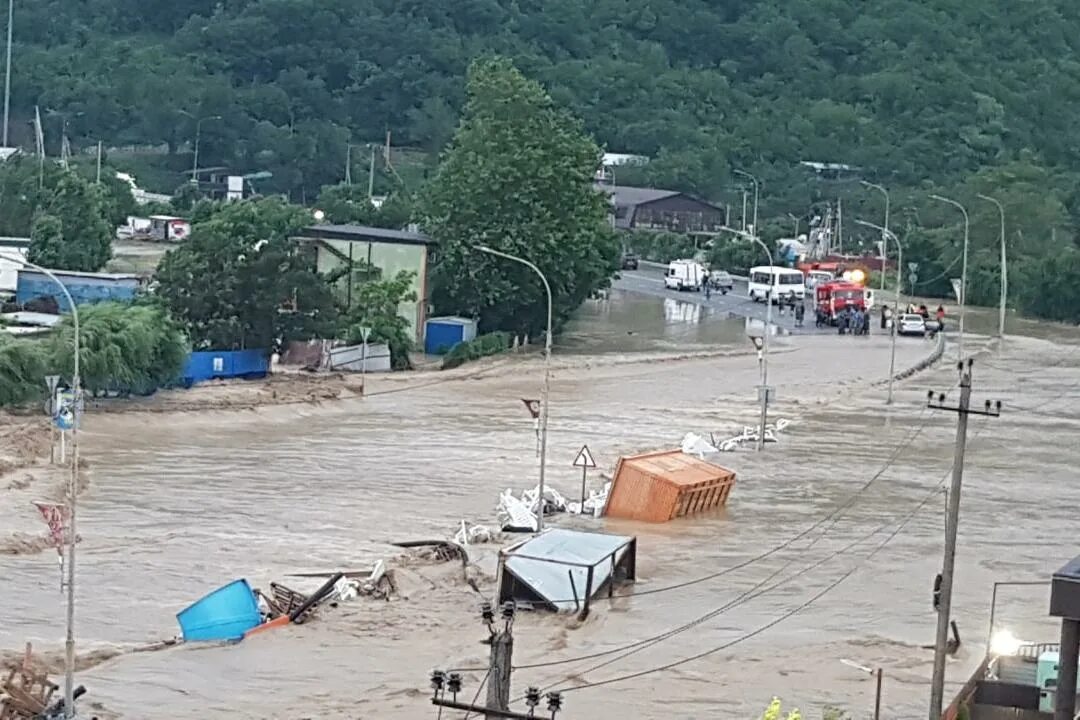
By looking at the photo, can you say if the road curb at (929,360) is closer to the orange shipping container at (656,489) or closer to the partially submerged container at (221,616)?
the orange shipping container at (656,489)

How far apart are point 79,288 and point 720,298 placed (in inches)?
1506

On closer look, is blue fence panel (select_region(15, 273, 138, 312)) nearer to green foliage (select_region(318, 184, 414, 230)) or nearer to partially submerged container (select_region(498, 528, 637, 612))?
green foliage (select_region(318, 184, 414, 230))

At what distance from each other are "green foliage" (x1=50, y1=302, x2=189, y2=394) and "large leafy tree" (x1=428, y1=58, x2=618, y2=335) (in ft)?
60.4

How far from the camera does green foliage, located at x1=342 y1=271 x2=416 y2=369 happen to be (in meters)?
61.0

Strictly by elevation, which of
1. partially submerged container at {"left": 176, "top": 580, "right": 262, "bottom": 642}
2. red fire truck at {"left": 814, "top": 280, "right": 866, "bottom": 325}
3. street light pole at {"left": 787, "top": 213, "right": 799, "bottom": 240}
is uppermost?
street light pole at {"left": 787, "top": 213, "right": 799, "bottom": 240}

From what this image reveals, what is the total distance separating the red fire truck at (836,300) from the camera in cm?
7888

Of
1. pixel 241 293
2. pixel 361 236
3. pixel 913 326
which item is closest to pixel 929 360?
pixel 913 326

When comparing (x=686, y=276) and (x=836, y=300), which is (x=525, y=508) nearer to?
(x=836, y=300)

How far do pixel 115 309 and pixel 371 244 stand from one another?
18026 mm

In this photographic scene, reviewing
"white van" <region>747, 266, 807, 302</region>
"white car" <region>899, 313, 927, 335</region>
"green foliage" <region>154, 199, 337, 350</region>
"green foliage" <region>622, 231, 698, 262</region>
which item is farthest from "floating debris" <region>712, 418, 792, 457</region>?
"green foliage" <region>622, 231, 698, 262</region>

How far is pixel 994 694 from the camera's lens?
72.5 ft

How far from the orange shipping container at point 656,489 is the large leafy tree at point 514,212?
32357mm

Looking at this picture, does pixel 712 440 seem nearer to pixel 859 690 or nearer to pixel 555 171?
pixel 859 690

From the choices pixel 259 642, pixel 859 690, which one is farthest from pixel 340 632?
pixel 859 690
